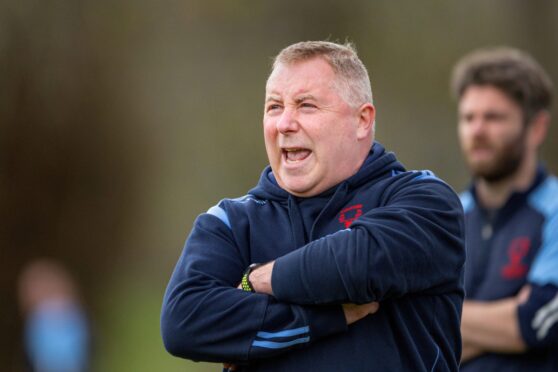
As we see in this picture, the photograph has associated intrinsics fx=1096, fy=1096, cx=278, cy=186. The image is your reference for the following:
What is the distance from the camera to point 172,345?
342cm

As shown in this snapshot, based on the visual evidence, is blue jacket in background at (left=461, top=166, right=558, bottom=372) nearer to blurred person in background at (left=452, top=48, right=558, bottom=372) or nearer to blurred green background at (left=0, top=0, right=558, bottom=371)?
blurred person in background at (left=452, top=48, right=558, bottom=372)

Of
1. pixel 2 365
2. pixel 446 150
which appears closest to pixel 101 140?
pixel 2 365

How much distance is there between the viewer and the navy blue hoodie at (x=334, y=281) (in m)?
3.29

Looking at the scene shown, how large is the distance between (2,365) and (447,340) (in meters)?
10.0

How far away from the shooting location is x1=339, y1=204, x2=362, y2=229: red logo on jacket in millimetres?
3486

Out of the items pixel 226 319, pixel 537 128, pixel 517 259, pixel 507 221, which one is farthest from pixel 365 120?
pixel 537 128

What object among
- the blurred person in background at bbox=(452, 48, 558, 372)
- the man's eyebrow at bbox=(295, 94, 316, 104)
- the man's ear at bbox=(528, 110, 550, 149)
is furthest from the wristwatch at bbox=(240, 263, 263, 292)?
the man's ear at bbox=(528, 110, 550, 149)

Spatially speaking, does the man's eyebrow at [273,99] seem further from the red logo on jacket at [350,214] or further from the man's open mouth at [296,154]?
the red logo on jacket at [350,214]

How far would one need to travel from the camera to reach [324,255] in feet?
10.8

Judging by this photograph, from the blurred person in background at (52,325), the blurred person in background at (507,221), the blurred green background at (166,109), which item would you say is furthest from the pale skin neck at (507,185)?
the blurred green background at (166,109)

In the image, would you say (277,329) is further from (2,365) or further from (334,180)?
(2,365)

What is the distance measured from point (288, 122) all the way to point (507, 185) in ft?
8.34

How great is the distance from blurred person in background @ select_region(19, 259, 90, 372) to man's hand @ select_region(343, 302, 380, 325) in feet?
26.2

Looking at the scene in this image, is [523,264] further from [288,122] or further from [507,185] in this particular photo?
[288,122]
